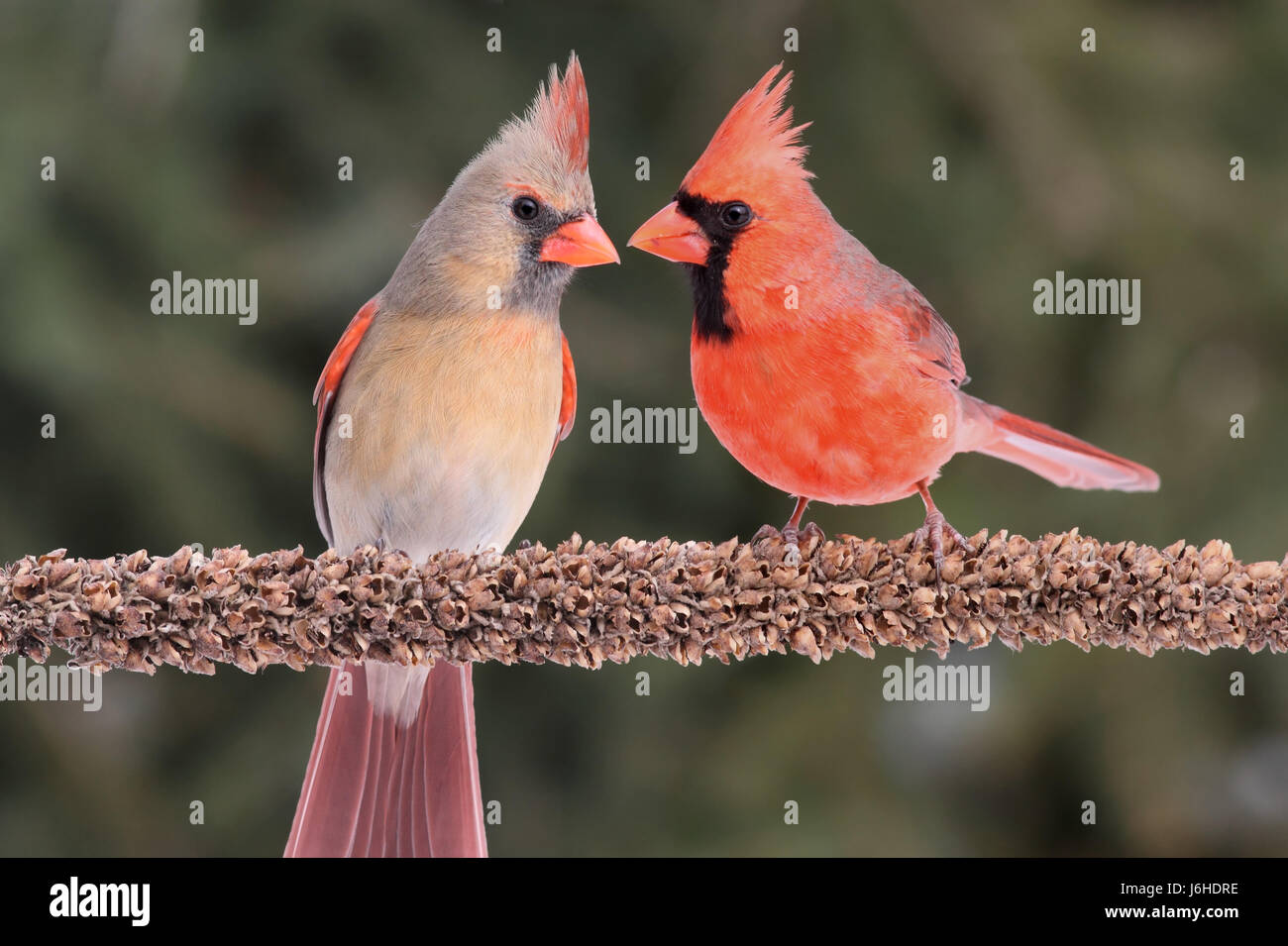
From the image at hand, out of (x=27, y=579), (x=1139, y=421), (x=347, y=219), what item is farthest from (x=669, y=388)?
(x=27, y=579)

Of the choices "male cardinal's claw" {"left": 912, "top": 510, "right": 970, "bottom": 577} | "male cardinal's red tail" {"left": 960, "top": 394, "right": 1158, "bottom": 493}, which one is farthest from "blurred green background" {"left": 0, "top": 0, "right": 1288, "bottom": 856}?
"male cardinal's claw" {"left": 912, "top": 510, "right": 970, "bottom": 577}

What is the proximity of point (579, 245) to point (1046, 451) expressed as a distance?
2.30 ft

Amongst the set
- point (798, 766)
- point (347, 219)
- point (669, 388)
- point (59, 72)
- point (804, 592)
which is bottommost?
point (798, 766)

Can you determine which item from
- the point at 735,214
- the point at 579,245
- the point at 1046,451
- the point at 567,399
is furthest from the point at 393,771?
the point at 1046,451

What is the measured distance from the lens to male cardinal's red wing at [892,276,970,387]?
187cm

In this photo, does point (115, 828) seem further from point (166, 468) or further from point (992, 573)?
point (992, 573)

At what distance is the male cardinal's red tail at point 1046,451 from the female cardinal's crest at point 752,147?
0.47m

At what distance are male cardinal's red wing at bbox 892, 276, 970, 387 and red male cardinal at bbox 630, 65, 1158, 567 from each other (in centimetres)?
2

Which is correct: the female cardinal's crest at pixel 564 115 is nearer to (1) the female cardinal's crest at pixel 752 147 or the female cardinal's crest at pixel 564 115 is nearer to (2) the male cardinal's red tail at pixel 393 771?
(1) the female cardinal's crest at pixel 752 147

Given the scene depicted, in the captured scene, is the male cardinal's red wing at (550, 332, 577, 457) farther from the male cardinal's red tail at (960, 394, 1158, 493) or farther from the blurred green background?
the blurred green background

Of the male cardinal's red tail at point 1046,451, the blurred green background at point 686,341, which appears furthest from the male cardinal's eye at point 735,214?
the blurred green background at point 686,341

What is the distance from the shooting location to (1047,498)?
120 inches

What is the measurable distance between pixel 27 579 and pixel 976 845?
2.36m

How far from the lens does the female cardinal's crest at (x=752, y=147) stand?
1.57 metres
